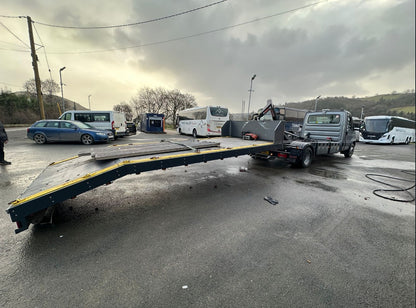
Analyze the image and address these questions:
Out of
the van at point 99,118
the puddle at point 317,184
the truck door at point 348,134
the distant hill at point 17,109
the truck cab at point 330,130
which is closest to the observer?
the puddle at point 317,184

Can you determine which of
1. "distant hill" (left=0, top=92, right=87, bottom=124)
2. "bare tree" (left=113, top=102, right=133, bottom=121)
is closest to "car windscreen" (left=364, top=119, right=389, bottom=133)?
"distant hill" (left=0, top=92, right=87, bottom=124)

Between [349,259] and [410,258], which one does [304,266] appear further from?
[410,258]

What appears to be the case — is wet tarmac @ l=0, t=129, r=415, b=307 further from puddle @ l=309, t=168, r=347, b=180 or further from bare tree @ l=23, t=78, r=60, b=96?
bare tree @ l=23, t=78, r=60, b=96

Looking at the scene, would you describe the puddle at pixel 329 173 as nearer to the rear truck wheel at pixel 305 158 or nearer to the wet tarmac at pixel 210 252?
the rear truck wheel at pixel 305 158

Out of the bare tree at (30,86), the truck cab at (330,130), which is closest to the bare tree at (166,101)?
the bare tree at (30,86)

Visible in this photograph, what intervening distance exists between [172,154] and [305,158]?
18.6 ft

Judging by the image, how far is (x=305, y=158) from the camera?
22.4 feet

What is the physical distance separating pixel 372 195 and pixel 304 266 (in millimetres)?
3872

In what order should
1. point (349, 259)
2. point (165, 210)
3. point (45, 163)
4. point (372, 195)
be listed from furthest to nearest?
point (45, 163) → point (372, 195) → point (165, 210) → point (349, 259)

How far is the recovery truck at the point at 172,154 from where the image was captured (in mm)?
2217

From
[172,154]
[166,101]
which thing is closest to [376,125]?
[172,154]

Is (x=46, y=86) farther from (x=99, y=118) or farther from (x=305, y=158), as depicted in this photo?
(x=305, y=158)

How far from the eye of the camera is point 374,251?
2.39 m

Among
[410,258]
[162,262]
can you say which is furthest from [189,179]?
[410,258]
